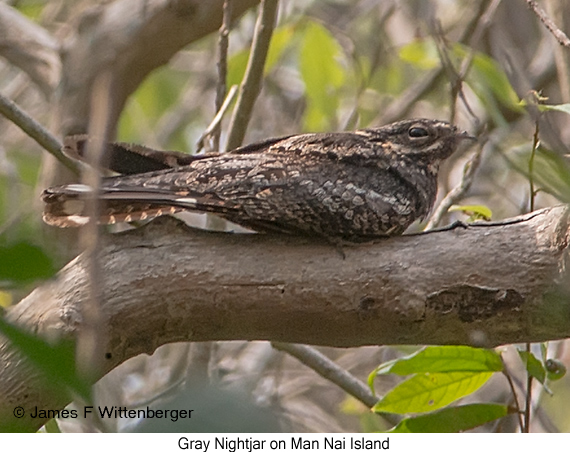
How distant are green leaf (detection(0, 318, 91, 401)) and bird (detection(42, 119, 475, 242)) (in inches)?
46.2

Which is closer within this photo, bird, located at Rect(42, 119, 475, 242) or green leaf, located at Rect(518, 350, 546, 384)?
bird, located at Rect(42, 119, 475, 242)

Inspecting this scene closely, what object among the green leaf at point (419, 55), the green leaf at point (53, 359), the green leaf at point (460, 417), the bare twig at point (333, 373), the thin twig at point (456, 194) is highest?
the green leaf at point (419, 55)

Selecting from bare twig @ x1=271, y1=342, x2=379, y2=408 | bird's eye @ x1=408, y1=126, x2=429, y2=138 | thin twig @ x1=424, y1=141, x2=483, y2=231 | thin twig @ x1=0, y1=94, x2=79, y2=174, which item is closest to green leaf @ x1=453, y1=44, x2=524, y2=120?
thin twig @ x1=424, y1=141, x2=483, y2=231

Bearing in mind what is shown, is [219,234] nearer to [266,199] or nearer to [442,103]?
[266,199]

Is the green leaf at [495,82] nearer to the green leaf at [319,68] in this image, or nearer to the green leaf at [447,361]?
the green leaf at [319,68]

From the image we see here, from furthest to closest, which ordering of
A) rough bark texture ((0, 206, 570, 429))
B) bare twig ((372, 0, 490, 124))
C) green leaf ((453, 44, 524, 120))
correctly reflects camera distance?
1. bare twig ((372, 0, 490, 124))
2. green leaf ((453, 44, 524, 120))
3. rough bark texture ((0, 206, 570, 429))

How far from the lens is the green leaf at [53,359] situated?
739mm

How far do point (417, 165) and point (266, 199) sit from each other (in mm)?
604

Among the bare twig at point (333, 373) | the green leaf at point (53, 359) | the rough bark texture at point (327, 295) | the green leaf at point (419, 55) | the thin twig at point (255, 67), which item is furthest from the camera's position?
the green leaf at point (419, 55)

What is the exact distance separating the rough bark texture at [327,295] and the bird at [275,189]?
0.14m

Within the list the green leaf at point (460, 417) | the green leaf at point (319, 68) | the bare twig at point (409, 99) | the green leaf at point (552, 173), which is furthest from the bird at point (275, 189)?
the bare twig at point (409, 99)

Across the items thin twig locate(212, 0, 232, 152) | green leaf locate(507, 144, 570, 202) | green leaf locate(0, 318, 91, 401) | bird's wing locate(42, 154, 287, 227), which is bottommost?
green leaf locate(0, 318, 91, 401)

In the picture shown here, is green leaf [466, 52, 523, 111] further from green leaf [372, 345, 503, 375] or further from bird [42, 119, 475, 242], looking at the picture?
green leaf [372, 345, 503, 375]

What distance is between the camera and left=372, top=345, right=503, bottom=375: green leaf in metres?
2.13
